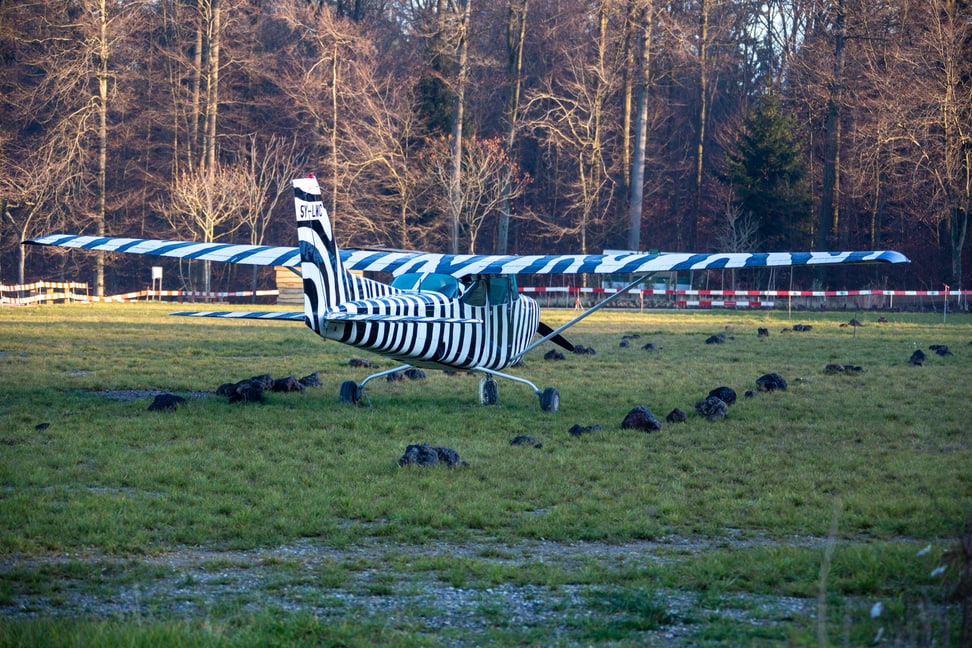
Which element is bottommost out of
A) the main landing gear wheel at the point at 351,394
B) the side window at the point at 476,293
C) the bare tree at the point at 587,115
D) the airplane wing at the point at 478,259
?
the main landing gear wheel at the point at 351,394

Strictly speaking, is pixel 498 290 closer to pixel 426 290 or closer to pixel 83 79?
pixel 426 290

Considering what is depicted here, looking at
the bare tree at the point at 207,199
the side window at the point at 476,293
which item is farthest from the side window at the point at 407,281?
the bare tree at the point at 207,199

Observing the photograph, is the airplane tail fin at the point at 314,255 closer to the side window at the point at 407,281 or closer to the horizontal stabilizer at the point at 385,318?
the horizontal stabilizer at the point at 385,318

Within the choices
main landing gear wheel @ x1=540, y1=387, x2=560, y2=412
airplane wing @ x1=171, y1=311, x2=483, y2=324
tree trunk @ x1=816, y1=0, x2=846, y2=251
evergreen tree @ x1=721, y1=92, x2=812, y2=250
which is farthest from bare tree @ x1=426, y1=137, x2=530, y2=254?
airplane wing @ x1=171, y1=311, x2=483, y2=324

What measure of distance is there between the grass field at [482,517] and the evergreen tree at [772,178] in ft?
122

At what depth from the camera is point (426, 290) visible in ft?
47.5

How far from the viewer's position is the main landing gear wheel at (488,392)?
1510 cm

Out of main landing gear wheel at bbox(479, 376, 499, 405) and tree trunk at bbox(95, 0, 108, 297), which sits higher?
tree trunk at bbox(95, 0, 108, 297)

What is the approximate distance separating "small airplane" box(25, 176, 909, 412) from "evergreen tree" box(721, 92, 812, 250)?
3854 centimetres

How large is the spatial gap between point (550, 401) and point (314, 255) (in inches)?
165

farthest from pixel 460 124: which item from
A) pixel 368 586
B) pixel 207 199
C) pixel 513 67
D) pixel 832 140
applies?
pixel 368 586

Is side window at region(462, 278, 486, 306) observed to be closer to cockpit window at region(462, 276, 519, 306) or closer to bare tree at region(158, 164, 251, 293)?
cockpit window at region(462, 276, 519, 306)

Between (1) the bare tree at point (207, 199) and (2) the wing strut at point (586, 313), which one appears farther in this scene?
(1) the bare tree at point (207, 199)

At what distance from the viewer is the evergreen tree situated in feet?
171
